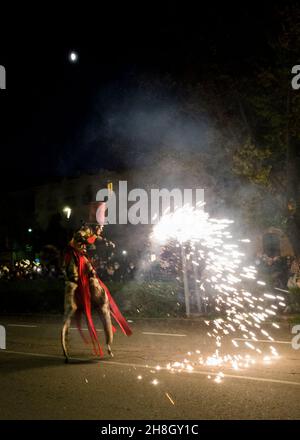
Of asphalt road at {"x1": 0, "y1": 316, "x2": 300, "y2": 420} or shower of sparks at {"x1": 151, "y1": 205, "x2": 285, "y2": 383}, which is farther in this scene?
shower of sparks at {"x1": 151, "y1": 205, "x2": 285, "y2": 383}

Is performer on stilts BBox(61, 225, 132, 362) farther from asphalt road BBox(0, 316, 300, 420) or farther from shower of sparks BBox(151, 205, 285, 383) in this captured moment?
shower of sparks BBox(151, 205, 285, 383)

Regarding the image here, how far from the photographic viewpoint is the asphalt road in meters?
6.52

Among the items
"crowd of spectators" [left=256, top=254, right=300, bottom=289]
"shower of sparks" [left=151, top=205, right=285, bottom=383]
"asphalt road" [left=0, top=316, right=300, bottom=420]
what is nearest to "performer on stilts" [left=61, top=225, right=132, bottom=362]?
"asphalt road" [left=0, top=316, right=300, bottom=420]

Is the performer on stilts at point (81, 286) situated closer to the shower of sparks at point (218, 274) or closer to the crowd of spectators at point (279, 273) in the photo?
the shower of sparks at point (218, 274)

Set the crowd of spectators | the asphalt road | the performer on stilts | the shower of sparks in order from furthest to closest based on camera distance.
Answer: the crowd of spectators
the shower of sparks
the performer on stilts
the asphalt road

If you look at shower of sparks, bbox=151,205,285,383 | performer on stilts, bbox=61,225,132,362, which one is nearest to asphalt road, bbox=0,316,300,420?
performer on stilts, bbox=61,225,132,362

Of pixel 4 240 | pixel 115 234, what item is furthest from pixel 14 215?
pixel 115 234

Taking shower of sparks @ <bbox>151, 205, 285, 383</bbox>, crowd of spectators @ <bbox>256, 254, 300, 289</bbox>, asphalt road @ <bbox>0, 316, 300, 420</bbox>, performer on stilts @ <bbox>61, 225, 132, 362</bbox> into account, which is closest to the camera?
asphalt road @ <bbox>0, 316, 300, 420</bbox>

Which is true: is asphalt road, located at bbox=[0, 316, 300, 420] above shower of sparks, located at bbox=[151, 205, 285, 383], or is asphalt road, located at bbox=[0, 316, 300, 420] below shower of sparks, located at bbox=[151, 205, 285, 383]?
below

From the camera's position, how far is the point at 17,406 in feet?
22.5

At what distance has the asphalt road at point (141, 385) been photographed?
21.4 ft

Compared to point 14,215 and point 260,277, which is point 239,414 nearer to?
point 260,277

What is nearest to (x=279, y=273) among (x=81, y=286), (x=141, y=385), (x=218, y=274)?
(x=218, y=274)

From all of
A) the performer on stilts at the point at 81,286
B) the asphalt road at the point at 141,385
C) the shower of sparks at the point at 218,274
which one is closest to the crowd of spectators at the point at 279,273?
the shower of sparks at the point at 218,274
